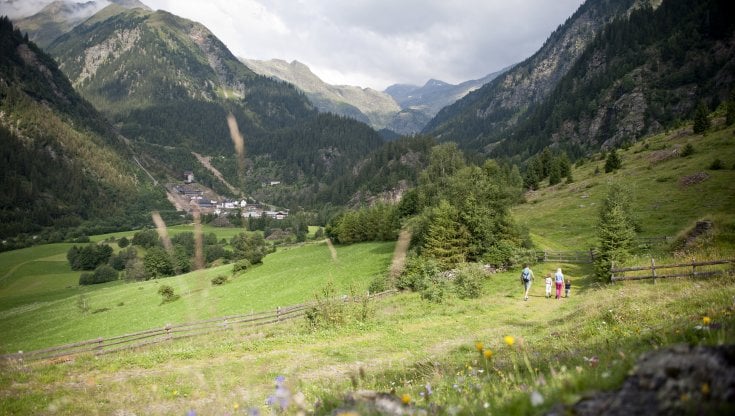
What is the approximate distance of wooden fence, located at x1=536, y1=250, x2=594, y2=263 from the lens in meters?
39.9

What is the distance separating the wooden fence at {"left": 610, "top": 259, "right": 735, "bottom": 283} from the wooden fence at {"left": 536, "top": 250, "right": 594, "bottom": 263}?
14.1 metres

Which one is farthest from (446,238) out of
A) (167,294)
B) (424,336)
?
(167,294)

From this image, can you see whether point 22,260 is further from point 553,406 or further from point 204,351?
point 553,406

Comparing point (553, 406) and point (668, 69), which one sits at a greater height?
point (668, 69)

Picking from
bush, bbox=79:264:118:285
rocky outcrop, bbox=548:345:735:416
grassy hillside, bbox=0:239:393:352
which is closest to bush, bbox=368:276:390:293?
grassy hillside, bbox=0:239:393:352

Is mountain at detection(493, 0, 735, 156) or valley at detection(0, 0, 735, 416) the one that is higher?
mountain at detection(493, 0, 735, 156)

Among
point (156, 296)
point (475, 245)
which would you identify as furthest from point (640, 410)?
point (156, 296)

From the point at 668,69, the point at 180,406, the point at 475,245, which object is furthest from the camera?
the point at 668,69

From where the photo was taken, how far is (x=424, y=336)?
1759 centimetres

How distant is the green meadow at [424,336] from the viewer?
5.57 meters

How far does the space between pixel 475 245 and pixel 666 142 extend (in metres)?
72.9

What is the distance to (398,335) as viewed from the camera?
18.2 metres

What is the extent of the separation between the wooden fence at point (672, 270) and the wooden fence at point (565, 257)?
14100 millimetres

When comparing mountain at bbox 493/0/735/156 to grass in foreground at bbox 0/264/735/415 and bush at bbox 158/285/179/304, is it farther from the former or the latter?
bush at bbox 158/285/179/304
